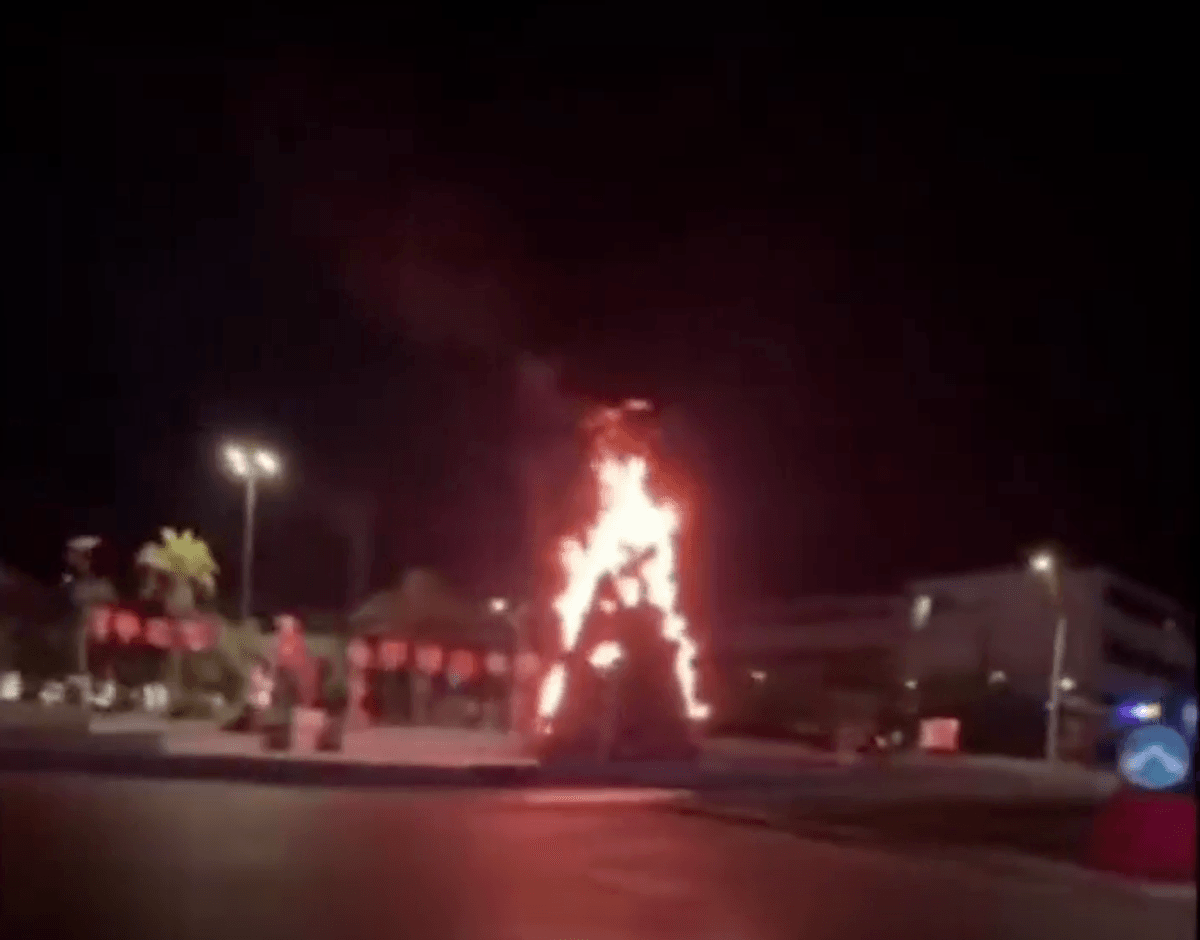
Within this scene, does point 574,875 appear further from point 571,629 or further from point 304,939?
point 571,629

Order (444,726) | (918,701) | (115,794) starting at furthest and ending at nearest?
1. (444,726)
2. (918,701)
3. (115,794)

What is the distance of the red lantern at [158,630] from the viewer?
161 ft

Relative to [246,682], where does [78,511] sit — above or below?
above

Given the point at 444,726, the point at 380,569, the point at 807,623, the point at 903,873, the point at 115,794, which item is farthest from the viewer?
the point at 380,569

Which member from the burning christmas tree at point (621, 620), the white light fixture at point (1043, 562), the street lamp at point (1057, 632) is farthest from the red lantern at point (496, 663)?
the burning christmas tree at point (621, 620)

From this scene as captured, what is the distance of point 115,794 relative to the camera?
24.6 m

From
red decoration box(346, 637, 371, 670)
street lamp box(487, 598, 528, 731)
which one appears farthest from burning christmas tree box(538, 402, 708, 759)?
red decoration box(346, 637, 371, 670)

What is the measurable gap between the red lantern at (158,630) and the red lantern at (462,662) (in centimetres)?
677

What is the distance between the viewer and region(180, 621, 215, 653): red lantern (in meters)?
49.4

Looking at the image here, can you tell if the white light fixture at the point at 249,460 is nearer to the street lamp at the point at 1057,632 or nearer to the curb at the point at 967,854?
the street lamp at the point at 1057,632

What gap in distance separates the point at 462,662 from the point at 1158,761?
111 feet

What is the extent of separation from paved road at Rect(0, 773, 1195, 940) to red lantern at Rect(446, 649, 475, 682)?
90.1ft

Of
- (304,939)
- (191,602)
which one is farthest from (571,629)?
(304,939)

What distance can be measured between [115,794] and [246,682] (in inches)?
1095
